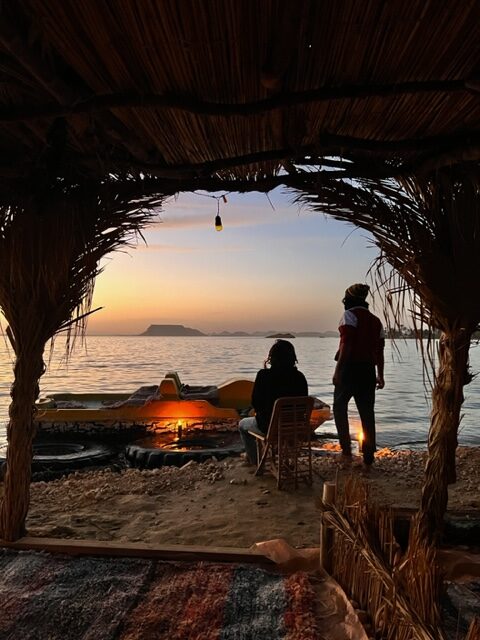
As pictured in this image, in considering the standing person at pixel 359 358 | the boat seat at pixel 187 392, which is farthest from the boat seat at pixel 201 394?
the standing person at pixel 359 358

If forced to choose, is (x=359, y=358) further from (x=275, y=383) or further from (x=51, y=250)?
(x=51, y=250)

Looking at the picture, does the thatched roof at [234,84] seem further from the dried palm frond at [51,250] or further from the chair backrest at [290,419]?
the chair backrest at [290,419]

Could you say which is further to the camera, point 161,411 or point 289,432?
point 161,411

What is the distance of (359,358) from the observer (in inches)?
216

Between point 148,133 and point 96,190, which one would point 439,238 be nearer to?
point 148,133

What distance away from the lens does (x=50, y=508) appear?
472cm

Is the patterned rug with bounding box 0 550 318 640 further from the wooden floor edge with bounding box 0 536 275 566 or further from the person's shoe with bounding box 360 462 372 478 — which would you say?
the person's shoe with bounding box 360 462 372 478

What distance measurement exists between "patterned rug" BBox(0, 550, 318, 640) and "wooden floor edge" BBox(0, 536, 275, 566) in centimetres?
7

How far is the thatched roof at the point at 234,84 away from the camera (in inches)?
74.2

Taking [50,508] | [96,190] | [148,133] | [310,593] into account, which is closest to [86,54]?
[148,133]

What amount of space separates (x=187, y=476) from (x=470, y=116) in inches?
186

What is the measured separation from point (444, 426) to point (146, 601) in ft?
7.04

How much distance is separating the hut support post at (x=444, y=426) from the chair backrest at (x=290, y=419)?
1755 mm

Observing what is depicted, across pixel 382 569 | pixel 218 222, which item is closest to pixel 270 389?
pixel 218 222
